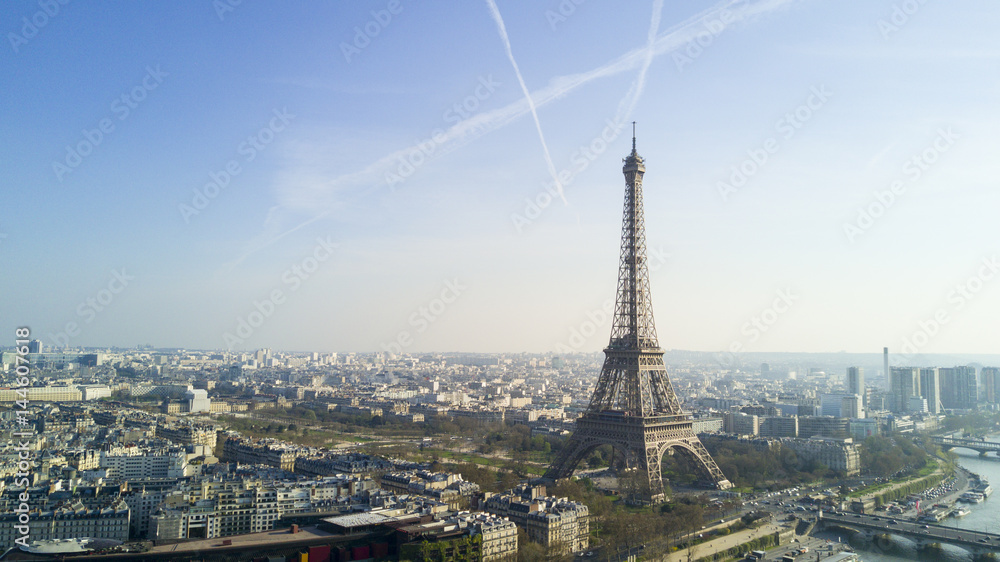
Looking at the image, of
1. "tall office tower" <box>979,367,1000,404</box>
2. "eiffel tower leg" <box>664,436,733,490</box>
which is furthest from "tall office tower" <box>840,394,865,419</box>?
"eiffel tower leg" <box>664,436,733,490</box>

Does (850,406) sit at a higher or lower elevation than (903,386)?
lower

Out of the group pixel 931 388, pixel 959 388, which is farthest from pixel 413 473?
pixel 959 388

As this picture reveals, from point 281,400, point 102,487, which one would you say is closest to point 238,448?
point 102,487

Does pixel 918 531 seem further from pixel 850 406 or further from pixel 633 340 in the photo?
pixel 850 406

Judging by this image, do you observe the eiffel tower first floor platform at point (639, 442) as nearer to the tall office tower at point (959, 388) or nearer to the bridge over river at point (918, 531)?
the bridge over river at point (918, 531)

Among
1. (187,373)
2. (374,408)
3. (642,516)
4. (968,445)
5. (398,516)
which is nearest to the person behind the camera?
(398,516)

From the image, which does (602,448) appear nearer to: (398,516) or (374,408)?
(398,516)

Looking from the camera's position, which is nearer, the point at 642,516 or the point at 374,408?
the point at 642,516
